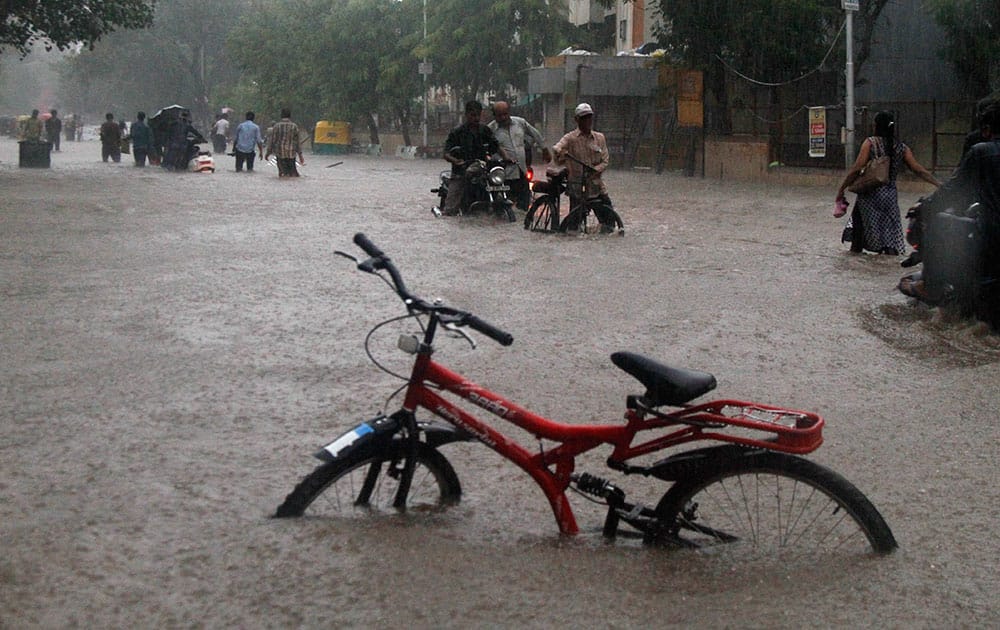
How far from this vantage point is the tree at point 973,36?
30594 millimetres

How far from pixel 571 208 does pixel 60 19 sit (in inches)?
788

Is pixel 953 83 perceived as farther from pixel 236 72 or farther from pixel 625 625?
pixel 236 72

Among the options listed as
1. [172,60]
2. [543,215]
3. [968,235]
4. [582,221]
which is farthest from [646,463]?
[172,60]

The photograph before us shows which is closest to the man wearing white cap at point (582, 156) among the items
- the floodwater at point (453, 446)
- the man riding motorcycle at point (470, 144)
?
the floodwater at point (453, 446)

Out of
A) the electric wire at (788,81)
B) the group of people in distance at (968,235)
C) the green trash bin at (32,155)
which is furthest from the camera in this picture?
the green trash bin at (32,155)

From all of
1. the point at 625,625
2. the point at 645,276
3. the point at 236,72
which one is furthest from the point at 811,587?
the point at 236,72

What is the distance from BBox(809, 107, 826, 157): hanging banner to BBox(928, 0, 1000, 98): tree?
4748 mm

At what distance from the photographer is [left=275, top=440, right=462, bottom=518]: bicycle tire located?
470 centimetres

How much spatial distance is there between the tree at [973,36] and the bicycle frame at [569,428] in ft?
92.4

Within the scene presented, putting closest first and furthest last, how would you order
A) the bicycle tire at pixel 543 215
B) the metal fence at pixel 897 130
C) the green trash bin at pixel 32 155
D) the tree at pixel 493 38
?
1. the bicycle tire at pixel 543 215
2. the metal fence at pixel 897 130
3. the green trash bin at pixel 32 155
4. the tree at pixel 493 38

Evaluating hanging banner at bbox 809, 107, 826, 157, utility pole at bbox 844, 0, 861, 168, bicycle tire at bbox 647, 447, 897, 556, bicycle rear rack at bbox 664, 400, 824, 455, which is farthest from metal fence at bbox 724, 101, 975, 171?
bicycle rear rack at bbox 664, 400, 824, 455

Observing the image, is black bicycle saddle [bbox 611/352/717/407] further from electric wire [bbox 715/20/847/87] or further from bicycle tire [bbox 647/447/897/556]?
electric wire [bbox 715/20/847/87]

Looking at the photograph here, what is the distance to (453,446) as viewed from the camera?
6.22 meters

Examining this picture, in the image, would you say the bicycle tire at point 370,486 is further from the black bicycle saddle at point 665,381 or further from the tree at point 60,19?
the tree at point 60,19
